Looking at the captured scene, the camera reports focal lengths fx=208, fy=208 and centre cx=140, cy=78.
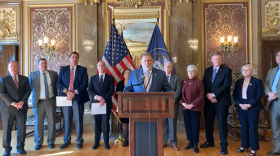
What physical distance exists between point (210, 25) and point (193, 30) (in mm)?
479

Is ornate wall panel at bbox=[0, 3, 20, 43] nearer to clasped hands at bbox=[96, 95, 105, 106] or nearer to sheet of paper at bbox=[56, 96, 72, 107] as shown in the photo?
sheet of paper at bbox=[56, 96, 72, 107]

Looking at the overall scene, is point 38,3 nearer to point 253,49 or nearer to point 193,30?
point 193,30

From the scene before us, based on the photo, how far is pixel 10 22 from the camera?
207 inches

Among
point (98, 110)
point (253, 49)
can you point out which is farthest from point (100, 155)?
point (253, 49)

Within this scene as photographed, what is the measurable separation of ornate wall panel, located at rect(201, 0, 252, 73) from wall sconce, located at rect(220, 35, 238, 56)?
96mm

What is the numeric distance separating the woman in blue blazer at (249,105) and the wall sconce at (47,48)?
13.9 feet

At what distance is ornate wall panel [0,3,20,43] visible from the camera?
5238mm

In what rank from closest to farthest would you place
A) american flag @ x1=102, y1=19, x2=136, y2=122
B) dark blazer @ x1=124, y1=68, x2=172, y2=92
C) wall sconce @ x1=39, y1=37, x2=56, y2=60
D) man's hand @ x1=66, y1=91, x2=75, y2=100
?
1. dark blazer @ x1=124, y1=68, x2=172, y2=92
2. man's hand @ x1=66, y1=91, x2=75, y2=100
3. american flag @ x1=102, y1=19, x2=136, y2=122
4. wall sconce @ x1=39, y1=37, x2=56, y2=60

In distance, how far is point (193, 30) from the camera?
16.3 ft

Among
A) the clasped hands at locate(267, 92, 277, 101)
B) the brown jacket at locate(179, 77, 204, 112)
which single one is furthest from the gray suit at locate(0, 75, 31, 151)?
the clasped hands at locate(267, 92, 277, 101)

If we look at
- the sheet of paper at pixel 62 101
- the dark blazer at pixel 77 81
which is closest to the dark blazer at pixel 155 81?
the dark blazer at pixel 77 81

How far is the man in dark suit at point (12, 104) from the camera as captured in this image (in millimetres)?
3455

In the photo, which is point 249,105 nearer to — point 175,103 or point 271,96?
point 271,96

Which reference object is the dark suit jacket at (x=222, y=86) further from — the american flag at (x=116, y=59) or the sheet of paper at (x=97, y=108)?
the sheet of paper at (x=97, y=108)
